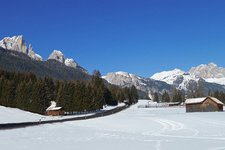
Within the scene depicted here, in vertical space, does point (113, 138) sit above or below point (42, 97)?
below

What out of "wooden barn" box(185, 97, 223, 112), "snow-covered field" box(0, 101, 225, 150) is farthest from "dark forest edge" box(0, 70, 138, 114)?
"snow-covered field" box(0, 101, 225, 150)

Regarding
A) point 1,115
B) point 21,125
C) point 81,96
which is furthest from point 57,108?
point 21,125

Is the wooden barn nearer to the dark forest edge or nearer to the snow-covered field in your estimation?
the dark forest edge

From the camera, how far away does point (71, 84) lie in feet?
419

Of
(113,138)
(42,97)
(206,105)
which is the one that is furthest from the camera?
(206,105)

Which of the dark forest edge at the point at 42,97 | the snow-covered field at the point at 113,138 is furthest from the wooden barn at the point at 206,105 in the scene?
the snow-covered field at the point at 113,138

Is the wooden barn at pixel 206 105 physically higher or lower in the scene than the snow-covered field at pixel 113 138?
higher

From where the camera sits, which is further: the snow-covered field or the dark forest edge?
the dark forest edge

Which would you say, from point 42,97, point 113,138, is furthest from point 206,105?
point 113,138

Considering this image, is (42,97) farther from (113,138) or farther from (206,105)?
(113,138)

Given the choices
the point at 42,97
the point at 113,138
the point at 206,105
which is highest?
the point at 42,97

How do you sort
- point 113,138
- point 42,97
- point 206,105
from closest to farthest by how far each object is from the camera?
point 113,138, point 42,97, point 206,105

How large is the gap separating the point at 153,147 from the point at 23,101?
3655 inches

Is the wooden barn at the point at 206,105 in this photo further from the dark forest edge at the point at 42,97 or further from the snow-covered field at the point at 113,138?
the snow-covered field at the point at 113,138
